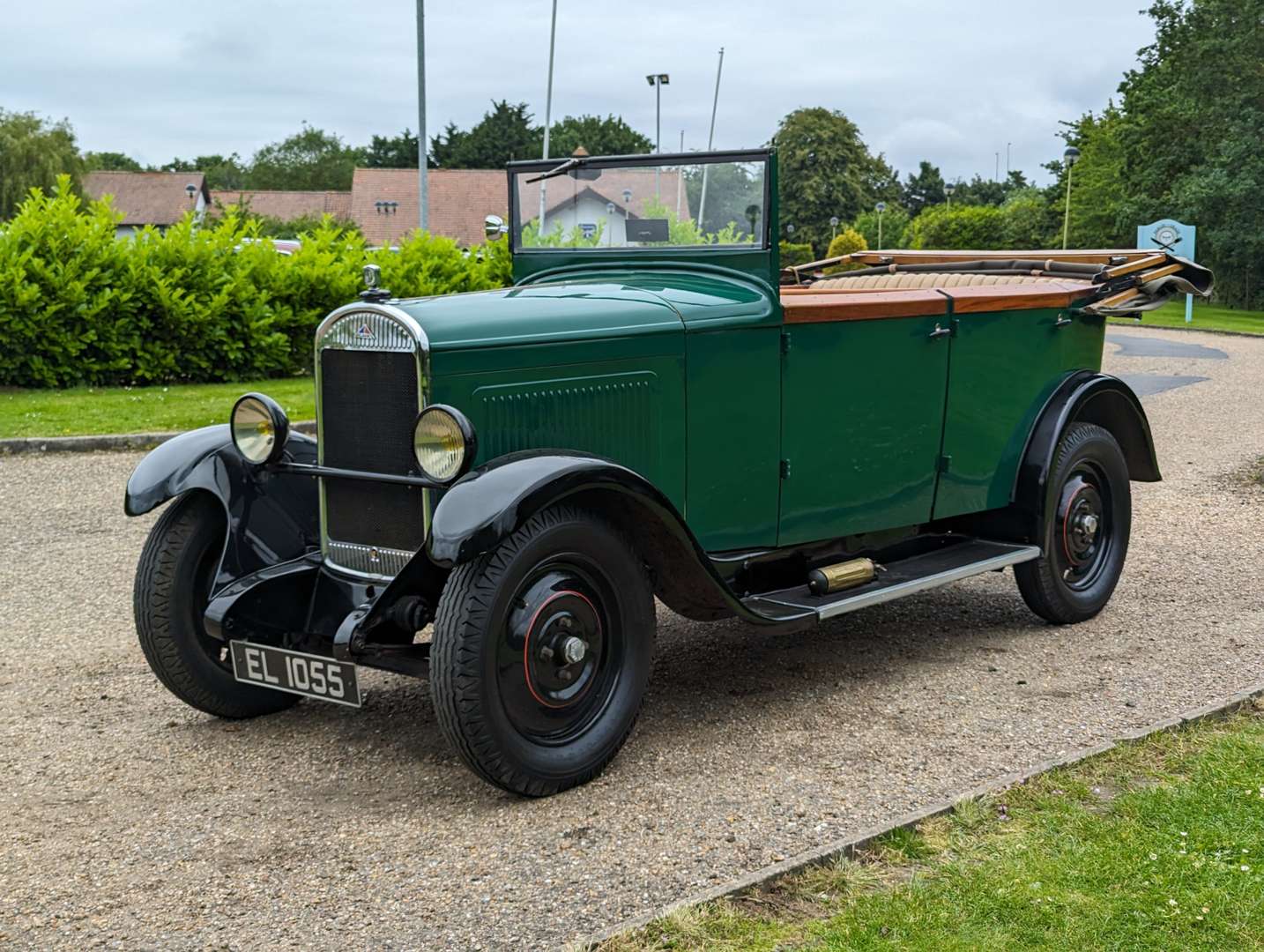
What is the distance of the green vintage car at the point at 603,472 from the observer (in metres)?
3.81

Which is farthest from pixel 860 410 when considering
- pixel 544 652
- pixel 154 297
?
pixel 154 297

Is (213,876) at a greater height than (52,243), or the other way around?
(52,243)

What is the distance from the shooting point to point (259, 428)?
444 centimetres

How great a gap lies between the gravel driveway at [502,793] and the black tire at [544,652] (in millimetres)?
165

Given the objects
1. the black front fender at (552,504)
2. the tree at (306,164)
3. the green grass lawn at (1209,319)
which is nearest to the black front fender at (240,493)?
the black front fender at (552,504)

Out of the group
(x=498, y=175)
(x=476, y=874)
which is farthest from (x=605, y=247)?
(x=498, y=175)

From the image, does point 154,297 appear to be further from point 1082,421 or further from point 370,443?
point 1082,421

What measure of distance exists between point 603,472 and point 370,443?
88 cm

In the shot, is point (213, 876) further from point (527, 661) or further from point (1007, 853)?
point (1007, 853)

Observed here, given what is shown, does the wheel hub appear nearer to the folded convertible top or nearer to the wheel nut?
the folded convertible top

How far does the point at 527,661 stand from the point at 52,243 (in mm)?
10637

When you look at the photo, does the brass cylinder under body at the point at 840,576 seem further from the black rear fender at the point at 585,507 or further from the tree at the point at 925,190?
the tree at the point at 925,190

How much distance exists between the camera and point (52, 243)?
493 inches

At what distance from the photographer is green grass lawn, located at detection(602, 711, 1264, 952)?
9.73 feet
